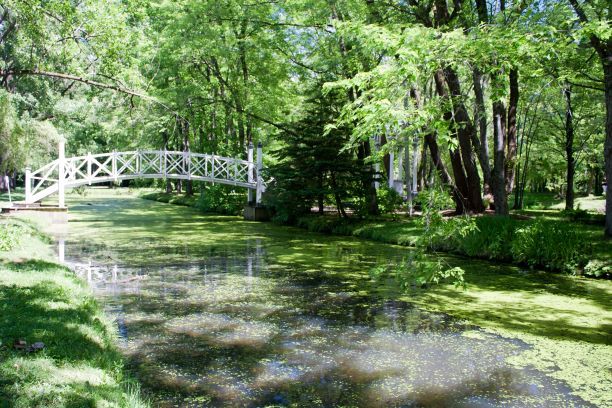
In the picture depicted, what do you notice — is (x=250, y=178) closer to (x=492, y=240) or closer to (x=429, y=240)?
(x=492, y=240)

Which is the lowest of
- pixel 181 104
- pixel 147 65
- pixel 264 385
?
pixel 264 385

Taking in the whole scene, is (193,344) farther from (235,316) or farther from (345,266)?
(345,266)

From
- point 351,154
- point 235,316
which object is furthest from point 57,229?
point 235,316

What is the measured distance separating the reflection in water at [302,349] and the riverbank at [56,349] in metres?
0.41

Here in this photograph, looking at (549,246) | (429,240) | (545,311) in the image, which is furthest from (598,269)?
(429,240)

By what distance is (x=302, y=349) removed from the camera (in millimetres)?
5684

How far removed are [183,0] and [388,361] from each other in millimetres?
20173

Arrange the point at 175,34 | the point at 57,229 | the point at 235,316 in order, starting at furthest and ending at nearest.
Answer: the point at 175,34, the point at 57,229, the point at 235,316

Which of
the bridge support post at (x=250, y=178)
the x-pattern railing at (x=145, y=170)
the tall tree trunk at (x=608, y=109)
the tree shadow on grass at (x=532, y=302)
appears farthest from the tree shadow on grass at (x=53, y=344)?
the bridge support post at (x=250, y=178)

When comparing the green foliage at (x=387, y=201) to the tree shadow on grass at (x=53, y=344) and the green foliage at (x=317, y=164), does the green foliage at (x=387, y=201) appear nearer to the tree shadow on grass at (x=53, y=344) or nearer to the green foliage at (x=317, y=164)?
the green foliage at (x=317, y=164)

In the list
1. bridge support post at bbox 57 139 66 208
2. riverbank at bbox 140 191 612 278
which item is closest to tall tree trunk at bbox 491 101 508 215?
riverbank at bbox 140 191 612 278

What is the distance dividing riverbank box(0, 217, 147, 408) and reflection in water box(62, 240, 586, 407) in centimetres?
41

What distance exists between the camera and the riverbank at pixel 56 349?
11.2ft

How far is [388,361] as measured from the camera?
5.34 meters
